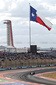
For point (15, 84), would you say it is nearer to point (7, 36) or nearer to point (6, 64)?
point (6, 64)

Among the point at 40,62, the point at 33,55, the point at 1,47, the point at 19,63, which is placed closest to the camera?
the point at 19,63

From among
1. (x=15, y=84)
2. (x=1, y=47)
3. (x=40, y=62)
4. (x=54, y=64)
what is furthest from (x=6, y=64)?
(x=1, y=47)

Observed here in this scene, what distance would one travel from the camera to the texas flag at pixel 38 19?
117 feet

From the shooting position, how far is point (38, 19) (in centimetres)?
3728

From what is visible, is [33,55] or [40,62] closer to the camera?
[40,62]

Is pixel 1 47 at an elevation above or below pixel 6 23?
below

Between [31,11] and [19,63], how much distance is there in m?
20.3

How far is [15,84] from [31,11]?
16.8 m

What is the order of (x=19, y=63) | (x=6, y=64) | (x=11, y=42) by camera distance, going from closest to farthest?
1. (x=6, y=64)
2. (x=19, y=63)
3. (x=11, y=42)

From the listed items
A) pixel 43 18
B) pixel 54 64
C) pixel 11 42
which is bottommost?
pixel 54 64

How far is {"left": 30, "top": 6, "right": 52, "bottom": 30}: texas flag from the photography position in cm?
3556

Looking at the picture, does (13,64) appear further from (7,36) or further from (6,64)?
(7,36)

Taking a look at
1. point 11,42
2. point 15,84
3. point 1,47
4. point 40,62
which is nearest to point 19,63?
point 40,62

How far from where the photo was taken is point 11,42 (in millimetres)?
95000
